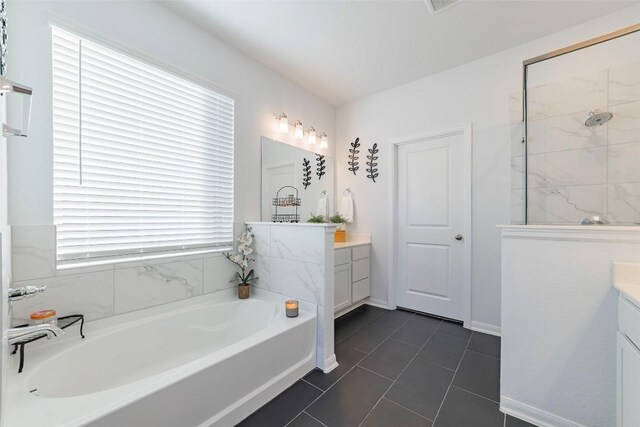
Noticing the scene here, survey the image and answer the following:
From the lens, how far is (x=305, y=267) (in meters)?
1.97

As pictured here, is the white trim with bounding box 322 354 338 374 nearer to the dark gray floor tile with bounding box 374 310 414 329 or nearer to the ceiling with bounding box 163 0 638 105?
the dark gray floor tile with bounding box 374 310 414 329

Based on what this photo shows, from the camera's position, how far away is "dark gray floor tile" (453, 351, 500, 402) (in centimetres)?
164

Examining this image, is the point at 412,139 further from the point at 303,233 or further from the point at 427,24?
the point at 303,233

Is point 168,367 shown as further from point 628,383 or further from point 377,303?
point 628,383

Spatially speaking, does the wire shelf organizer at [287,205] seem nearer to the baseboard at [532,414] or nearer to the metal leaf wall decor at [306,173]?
the metal leaf wall decor at [306,173]

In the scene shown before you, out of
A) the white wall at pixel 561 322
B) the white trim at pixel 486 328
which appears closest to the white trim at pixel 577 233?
the white wall at pixel 561 322

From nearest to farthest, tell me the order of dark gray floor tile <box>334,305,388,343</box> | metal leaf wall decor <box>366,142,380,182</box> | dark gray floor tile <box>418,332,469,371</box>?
dark gray floor tile <box>418,332,469,371</box> < dark gray floor tile <box>334,305,388,343</box> < metal leaf wall decor <box>366,142,380,182</box>

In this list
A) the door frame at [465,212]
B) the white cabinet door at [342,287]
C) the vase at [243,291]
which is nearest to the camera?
the vase at [243,291]

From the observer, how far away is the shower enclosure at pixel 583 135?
1669 mm

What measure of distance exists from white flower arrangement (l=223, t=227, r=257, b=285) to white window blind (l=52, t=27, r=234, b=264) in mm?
115

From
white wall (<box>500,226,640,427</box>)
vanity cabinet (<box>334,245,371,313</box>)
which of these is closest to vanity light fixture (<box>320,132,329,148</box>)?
vanity cabinet (<box>334,245,371,313</box>)

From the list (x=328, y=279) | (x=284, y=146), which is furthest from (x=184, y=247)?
(x=284, y=146)

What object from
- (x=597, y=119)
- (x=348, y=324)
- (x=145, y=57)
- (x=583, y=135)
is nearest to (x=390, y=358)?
(x=348, y=324)

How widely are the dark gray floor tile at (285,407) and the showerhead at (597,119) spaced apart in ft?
8.39
